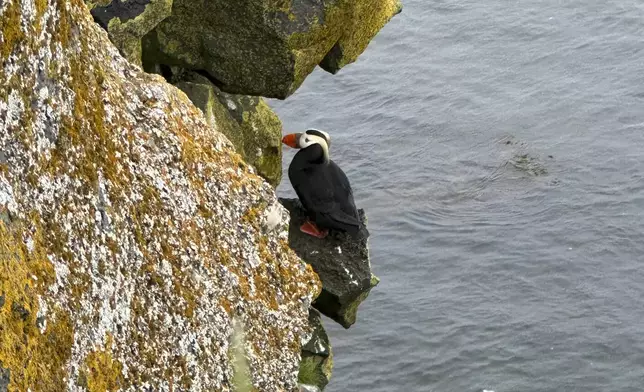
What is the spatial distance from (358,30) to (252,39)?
1.70 m

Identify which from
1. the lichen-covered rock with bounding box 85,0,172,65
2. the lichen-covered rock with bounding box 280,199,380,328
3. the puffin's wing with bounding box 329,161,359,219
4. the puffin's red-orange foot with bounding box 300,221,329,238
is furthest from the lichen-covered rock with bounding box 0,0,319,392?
the puffin's wing with bounding box 329,161,359,219

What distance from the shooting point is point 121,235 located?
22.2ft

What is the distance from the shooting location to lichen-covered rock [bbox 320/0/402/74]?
1400cm

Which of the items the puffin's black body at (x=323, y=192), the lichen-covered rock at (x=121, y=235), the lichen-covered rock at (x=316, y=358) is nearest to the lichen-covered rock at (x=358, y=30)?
the puffin's black body at (x=323, y=192)

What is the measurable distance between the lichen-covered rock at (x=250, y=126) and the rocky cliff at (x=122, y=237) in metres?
5.12

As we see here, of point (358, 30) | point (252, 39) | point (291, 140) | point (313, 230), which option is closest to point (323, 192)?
point (313, 230)

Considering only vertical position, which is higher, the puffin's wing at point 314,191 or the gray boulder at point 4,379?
the gray boulder at point 4,379

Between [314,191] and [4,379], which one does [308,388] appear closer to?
[314,191]

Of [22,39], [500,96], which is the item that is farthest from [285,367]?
[500,96]

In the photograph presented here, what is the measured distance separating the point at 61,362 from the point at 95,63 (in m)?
2.06

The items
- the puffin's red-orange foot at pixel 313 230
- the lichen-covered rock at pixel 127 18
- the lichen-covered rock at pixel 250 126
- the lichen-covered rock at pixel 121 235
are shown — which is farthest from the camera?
the puffin's red-orange foot at pixel 313 230

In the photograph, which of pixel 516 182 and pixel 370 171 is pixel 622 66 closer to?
pixel 516 182

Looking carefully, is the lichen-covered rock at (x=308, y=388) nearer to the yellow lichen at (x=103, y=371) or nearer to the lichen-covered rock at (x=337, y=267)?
the lichen-covered rock at (x=337, y=267)

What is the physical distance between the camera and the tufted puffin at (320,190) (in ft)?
45.1
